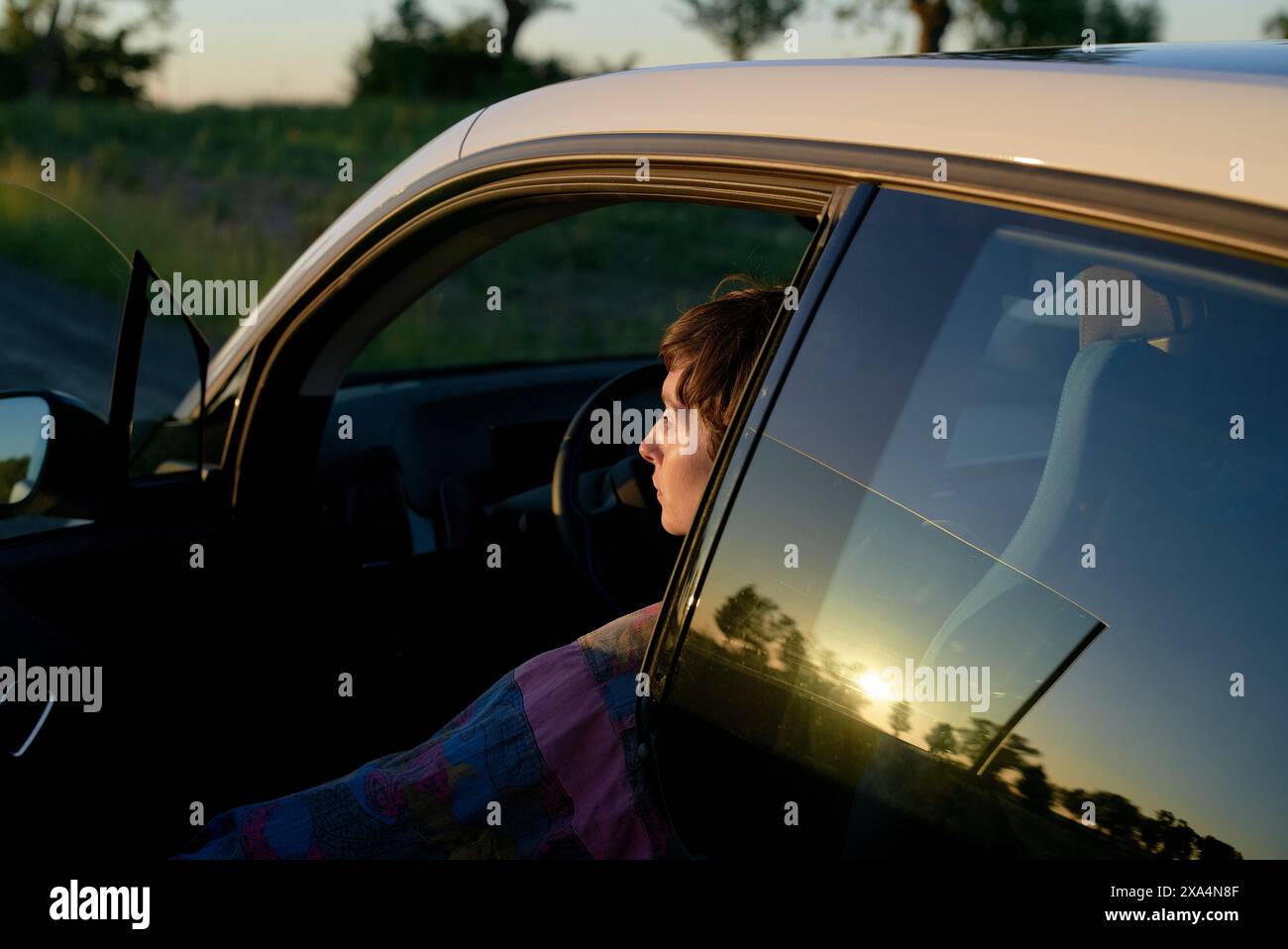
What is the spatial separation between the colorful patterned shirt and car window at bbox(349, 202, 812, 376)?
7.31 metres

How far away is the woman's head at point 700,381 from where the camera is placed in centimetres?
187

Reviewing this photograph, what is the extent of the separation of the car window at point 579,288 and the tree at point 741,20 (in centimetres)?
532

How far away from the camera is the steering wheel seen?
268 cm

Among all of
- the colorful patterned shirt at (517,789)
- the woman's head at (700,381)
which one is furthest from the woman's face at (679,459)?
the colorful patterned shirt at (517,789)

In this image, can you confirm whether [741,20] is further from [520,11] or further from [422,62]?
[422,62]

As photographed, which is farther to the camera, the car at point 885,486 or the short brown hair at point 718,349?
the short brown hair at point 718,349

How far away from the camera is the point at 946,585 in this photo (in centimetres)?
128

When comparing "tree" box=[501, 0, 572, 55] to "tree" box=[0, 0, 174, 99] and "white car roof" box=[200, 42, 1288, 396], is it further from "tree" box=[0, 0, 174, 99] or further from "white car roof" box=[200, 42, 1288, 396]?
"white car roof" box=[200, 42, 1288, 396]

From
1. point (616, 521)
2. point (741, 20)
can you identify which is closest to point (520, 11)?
point (741, 20)

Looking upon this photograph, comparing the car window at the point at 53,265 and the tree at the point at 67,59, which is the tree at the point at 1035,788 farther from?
the tree at the point at 67,59

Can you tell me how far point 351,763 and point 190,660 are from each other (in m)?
0.35

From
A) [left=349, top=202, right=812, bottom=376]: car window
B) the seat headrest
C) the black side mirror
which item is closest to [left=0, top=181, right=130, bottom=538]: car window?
the black side mirror
